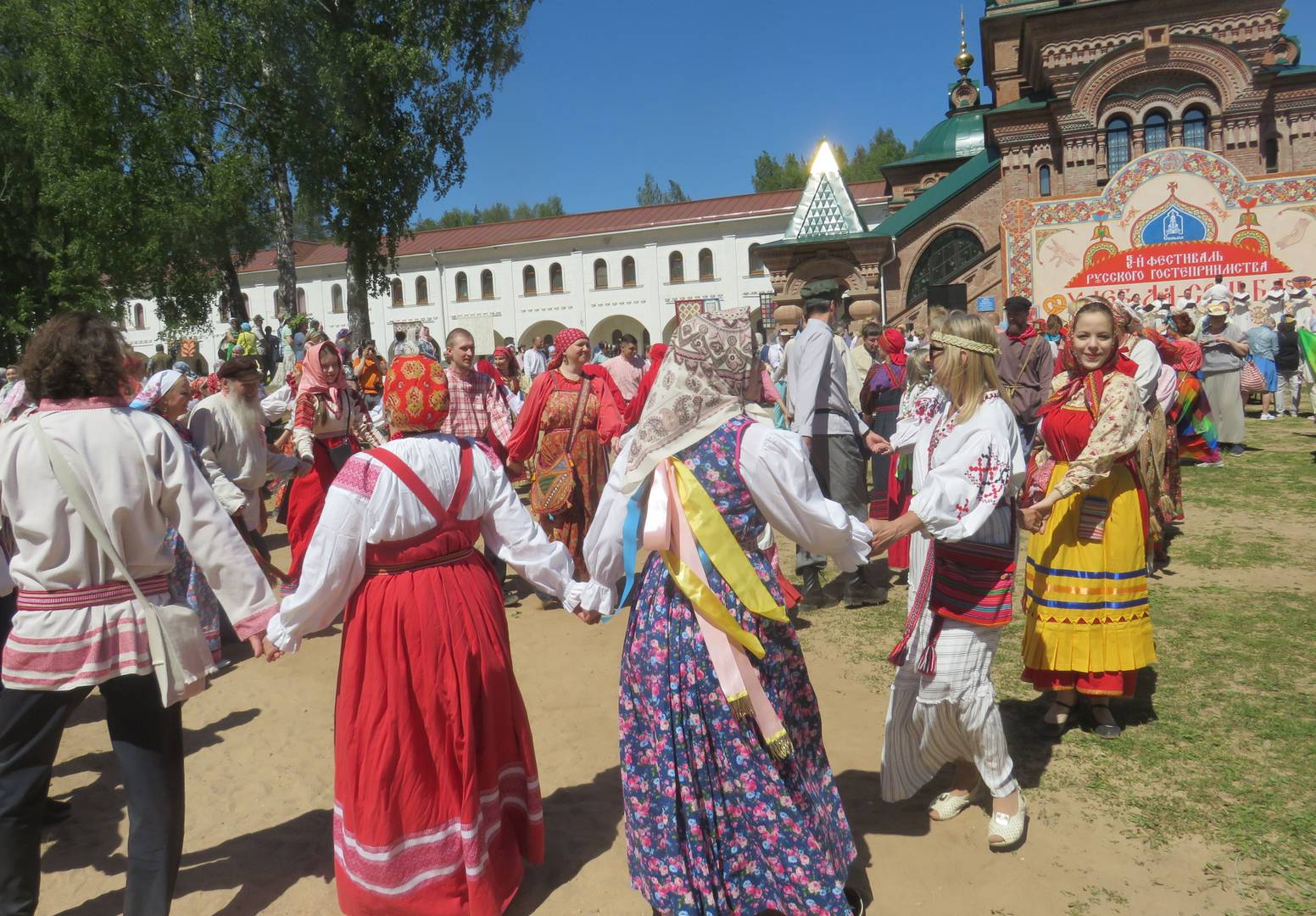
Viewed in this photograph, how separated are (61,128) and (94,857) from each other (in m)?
24.0

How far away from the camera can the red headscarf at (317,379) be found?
19.5 feet

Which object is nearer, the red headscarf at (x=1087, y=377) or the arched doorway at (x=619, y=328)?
the red headscarf at (x=1087, y=377)

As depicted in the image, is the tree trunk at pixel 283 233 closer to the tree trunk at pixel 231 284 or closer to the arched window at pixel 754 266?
the tree trunk at pixel 231 284

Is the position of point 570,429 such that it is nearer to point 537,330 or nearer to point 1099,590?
point 1099,590

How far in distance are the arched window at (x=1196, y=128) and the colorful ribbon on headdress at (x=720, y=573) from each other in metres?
24.7

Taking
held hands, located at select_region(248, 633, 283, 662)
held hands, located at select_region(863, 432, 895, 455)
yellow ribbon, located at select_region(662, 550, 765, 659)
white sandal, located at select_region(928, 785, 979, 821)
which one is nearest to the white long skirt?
white sandal, located at select_region(928, 785, 979, 821)

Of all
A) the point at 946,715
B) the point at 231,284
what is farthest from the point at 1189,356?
the point at 231,284

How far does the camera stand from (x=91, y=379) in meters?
2.70

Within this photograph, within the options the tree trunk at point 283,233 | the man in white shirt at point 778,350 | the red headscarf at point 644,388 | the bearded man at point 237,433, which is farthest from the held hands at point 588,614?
the tree trunk at point 283,233

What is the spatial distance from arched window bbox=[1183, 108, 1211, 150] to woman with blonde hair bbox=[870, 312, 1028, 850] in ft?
77.0

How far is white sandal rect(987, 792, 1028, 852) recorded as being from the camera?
3.24 m

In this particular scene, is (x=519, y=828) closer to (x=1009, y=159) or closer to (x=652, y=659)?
(x=652, y=659)

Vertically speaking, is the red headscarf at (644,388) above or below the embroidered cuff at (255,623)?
above

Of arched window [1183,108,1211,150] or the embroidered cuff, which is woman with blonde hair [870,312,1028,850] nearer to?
the embroidered cuff
